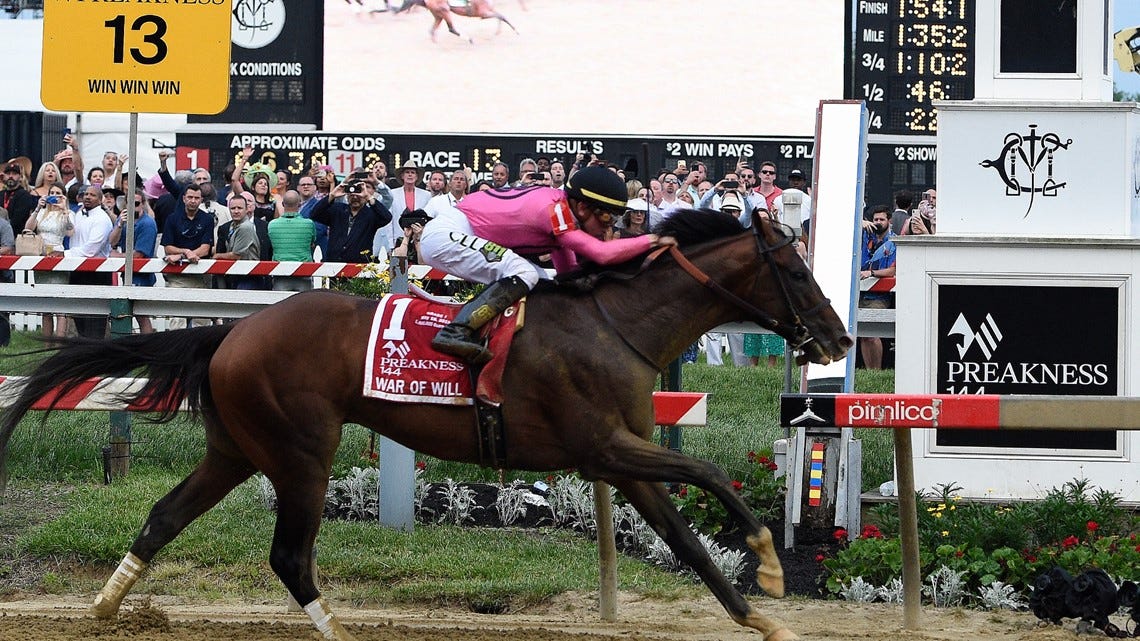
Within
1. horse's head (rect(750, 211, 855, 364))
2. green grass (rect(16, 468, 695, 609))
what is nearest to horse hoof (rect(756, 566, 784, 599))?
horse's head (rect(750, 211, 855, 364))

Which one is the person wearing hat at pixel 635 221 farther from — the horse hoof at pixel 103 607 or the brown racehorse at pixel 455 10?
the brown racehorse at pixel 455 10

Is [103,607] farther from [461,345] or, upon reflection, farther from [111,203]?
[111,203]

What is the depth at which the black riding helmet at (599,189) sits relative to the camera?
20.4 ft

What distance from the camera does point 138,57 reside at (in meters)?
9.78

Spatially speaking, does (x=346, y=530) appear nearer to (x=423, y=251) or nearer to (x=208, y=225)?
(x=423, y=251)

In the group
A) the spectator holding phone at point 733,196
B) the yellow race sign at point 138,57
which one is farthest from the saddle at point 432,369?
the spectator holding phone at point 733,196

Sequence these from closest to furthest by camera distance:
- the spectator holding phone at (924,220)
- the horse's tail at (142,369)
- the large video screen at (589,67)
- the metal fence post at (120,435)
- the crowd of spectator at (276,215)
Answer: the horse's tail at (142,369) < the metal fence post at (120,435) < the spectator holding phone at (924,220) < the crowd of spectator at (276,215) < the large video screen at (589,67)

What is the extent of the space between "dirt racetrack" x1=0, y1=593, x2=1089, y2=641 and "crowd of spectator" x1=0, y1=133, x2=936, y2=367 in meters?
5.15

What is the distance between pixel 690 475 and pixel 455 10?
2417 centimetres

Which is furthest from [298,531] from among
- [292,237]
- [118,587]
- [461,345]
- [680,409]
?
[292,237]

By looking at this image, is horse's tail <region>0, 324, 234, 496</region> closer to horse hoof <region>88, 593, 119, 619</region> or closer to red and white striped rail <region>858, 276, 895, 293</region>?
horse hoof <region>88, 593, 119, 619</region>

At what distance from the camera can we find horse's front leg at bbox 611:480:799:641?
585 cm

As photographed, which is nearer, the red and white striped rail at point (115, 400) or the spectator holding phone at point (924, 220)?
the red and white striped rail at point (115, 400)

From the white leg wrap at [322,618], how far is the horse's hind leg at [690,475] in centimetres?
123
